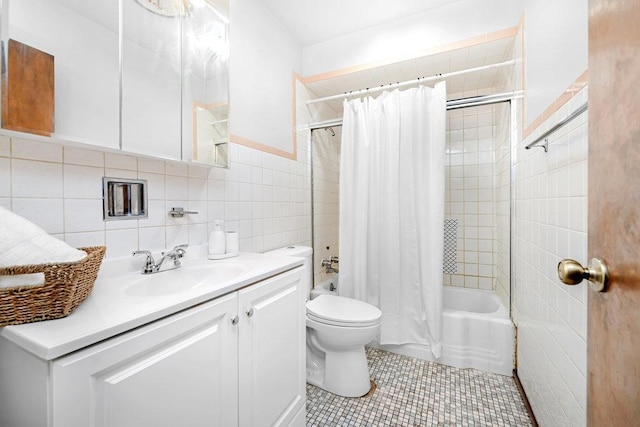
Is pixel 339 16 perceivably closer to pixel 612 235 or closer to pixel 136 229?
pixel 136 229

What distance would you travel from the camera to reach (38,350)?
0.50 m

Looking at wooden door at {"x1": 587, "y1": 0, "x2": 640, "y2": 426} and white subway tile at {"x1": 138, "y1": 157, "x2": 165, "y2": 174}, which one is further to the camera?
white subway tile at {"x1": 138, "y1": 157, "x2": 165, "y2": 174}

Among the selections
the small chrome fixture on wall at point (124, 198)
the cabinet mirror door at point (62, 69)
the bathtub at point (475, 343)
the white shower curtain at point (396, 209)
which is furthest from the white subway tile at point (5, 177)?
the bathtub at point (475, 343)

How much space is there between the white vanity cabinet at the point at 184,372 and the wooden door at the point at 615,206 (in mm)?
872

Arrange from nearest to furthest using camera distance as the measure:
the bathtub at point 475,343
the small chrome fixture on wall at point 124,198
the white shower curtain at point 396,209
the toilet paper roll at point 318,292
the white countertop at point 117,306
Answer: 1. the white countertop at point 117,306
2. the small chrome fixture on wall at point 124,198
3. the bathtub at point 475,343
4. the white shower curtain at point 396,209
5. the toilet paper roll at point 318,292

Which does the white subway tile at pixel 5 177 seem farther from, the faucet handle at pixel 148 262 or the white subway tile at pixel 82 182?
the faucet handle at pixel 148 262

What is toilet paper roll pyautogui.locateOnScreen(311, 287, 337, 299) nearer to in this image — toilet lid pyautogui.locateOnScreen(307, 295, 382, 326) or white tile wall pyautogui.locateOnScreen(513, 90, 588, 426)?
toilet lid pyautogui.locateOnScreen(307, 295, 382, 326)

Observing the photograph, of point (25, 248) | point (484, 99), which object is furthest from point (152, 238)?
point (484, 99)

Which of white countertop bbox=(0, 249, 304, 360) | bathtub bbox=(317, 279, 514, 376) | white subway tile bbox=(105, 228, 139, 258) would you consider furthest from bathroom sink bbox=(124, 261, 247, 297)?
bathtub bbox=(317, 279, 514, 376)

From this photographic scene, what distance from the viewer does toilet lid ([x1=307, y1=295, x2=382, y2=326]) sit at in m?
1.48

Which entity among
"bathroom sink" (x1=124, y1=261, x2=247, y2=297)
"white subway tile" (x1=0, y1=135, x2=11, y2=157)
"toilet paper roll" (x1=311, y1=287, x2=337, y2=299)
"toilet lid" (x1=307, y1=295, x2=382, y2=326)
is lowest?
"toilet paper roll" (x1=311, y1=287, x2=337, y2=299)

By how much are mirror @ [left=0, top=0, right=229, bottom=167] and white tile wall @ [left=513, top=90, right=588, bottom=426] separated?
1.52 m

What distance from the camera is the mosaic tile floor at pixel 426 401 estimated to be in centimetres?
132

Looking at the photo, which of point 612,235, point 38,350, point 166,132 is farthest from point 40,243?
point 612,235
